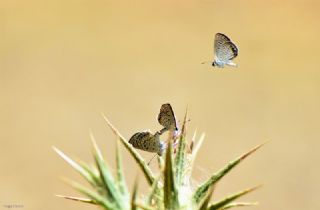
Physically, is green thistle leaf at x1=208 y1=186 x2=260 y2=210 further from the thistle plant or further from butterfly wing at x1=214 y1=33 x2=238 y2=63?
butterfly wing at x1=214 y1=33 x2=238 y2=63

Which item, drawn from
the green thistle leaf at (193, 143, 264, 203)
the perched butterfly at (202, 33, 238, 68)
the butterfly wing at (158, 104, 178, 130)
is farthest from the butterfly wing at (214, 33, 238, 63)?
the green thistle leaf at (193, 143, 264, 203)

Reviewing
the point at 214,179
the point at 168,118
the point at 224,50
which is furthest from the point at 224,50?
the point at 214,179

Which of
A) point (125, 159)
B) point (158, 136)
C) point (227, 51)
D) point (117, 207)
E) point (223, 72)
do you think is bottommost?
point (117, 207)

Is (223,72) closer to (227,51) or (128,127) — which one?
(128,127)

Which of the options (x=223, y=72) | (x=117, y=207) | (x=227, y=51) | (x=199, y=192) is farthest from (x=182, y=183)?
(x=223, y=72)

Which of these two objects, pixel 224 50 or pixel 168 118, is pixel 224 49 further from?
pixel 168 118

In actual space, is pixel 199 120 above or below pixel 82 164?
above

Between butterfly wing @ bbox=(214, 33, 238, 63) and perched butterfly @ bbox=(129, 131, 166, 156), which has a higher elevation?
butterfly wing @ bbox=(214, 33, 238, 63)
